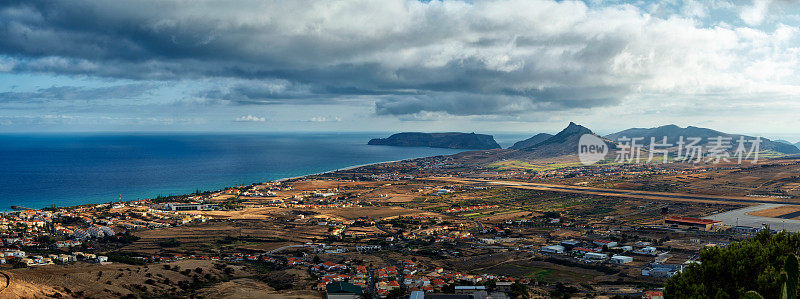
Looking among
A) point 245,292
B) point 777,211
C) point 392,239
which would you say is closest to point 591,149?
point 777,211

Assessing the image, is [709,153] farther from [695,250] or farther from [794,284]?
[794,284]

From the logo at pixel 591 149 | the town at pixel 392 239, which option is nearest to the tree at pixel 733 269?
the town at pixel 392 239

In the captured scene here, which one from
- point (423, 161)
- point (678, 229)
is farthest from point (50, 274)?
point (423, 161)

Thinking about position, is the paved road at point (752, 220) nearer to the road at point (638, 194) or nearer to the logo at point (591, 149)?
the road at point (638, 194)

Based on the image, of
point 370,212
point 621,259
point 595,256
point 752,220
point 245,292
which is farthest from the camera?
point 370,212

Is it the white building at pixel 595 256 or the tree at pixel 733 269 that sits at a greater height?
the tree at pixel 733 269

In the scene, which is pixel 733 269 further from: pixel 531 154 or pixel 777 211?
pixel 531 154
